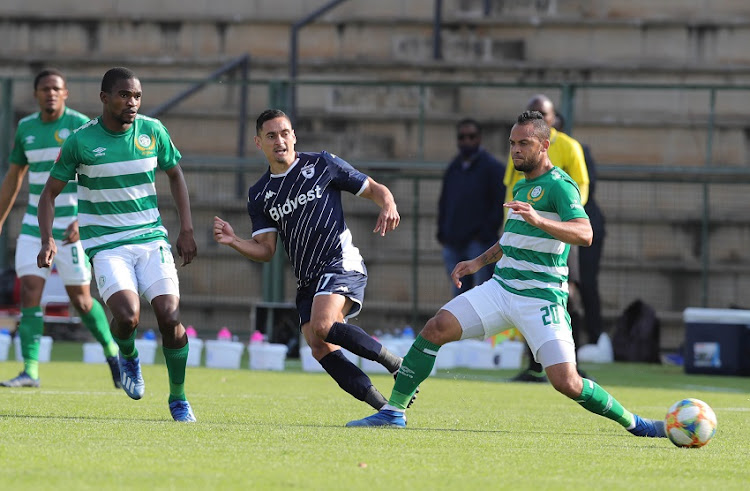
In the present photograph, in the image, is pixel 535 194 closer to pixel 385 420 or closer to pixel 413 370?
pixel 413 370

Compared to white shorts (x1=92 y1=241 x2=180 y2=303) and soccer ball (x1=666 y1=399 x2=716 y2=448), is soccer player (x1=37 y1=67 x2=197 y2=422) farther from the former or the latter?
soccer ball (x1=666 y1=399 x2=716 y2=448)

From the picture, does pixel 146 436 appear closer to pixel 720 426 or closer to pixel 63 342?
pixel 720 426

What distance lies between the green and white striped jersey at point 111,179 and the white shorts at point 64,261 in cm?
244

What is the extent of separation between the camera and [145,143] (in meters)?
8.84

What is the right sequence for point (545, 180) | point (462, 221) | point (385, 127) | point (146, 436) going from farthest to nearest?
point (385, 127)
point (462, 221)
point (545, 180)
point (146, 436)

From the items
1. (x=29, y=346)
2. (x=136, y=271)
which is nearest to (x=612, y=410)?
(x=136, y=271)

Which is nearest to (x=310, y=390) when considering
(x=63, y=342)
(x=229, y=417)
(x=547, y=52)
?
(x=229, y=417)

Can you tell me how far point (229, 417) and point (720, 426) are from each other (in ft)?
10.1

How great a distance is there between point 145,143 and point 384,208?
5.33ft

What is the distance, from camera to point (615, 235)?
1780cm

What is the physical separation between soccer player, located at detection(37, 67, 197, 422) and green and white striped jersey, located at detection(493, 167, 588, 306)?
1.99 m

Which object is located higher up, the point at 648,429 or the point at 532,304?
the point at 532,304

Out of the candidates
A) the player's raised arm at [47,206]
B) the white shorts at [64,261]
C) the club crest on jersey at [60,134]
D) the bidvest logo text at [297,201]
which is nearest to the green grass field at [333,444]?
the white shorts at [64,261]

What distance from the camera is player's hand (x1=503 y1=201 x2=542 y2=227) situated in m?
7.34
